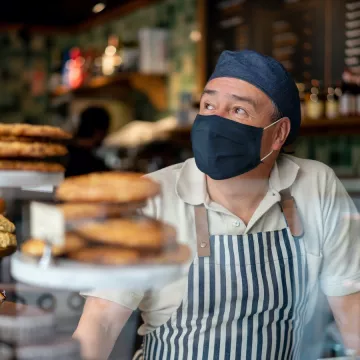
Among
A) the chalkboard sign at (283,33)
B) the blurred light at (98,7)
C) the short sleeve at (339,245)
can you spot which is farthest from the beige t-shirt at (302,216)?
the chalkboard sign at (283,33)

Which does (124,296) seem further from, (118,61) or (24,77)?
(24,77)

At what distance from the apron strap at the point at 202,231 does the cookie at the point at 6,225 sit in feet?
1.08

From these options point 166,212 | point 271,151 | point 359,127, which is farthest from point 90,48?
point 166,212

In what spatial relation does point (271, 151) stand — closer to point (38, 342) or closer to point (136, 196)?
point (136, 196)

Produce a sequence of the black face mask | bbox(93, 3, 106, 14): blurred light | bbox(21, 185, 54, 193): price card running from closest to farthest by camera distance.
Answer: bbox(21, 185, 54, 193): price card, the black face mask, bbox(93, 3, 106, 14): blurred light

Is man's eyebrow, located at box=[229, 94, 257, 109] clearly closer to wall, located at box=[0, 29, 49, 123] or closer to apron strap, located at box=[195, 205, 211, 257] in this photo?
apron strap, located at box=[195, 205, 211, 257]

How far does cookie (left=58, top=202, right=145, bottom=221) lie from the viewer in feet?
2.84

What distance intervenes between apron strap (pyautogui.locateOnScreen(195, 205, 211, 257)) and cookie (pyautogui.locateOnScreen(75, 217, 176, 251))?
344 millimetres

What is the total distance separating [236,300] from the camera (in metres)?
1.31

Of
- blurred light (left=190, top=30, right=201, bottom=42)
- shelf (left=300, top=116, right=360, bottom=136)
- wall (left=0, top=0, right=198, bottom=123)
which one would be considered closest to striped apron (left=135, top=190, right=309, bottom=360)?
wall (left=0, top=0, right=198, bottom=123)

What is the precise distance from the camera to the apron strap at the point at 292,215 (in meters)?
1.35

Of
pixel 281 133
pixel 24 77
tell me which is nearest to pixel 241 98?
pixel 281 133

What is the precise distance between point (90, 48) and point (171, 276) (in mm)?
1827

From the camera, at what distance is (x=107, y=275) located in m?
0.86
